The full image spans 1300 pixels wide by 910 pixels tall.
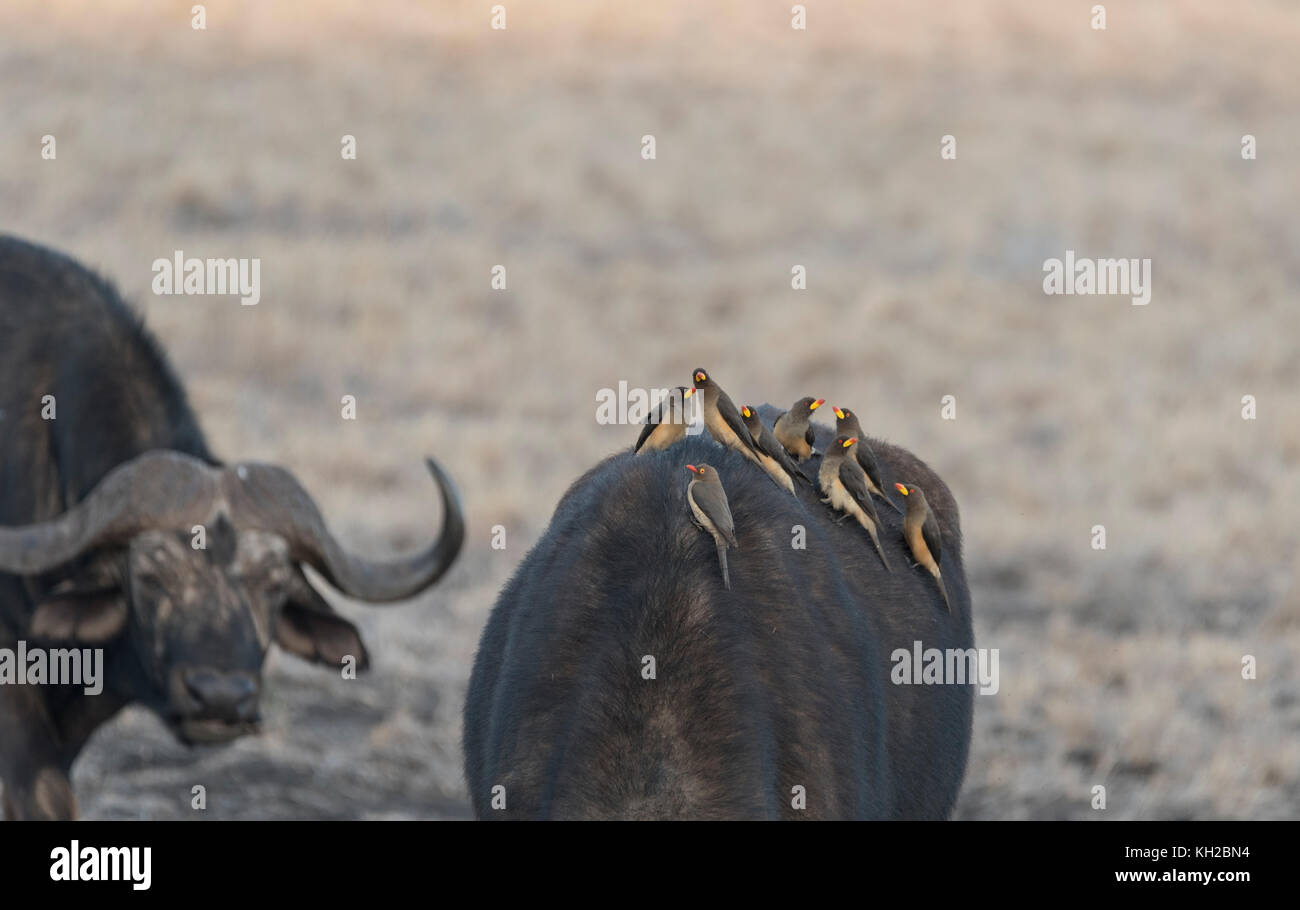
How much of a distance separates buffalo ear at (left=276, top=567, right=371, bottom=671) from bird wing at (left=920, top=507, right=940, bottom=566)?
103 inches

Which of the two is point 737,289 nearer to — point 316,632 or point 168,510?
point 316,632

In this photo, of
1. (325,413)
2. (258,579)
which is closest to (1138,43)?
(325,413)

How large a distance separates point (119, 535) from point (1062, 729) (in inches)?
213

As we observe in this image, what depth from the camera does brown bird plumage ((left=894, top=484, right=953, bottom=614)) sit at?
18.6 ft

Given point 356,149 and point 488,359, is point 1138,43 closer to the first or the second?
point 356,149

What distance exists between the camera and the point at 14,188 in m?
21.5

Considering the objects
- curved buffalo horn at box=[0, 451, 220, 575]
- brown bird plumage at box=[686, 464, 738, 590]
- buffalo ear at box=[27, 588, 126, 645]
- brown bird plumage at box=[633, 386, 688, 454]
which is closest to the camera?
brown bird plumage at box=[686, 464, 738, 590]

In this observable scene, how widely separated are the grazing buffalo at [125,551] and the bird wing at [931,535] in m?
2.30

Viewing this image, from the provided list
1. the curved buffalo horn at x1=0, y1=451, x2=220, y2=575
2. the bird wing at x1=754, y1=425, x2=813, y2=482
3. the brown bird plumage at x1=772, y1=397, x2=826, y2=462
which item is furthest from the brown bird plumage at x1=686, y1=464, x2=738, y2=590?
the curved buffalo horn at x1=0, y1=451, x2=220, y2=575

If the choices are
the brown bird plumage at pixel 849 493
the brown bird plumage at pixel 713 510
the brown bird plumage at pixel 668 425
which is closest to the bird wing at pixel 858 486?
the brown bird plumage at pixel 849 493

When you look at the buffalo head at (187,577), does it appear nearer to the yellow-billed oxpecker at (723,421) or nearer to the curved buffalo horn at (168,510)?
the curved buffalo horn at (168,510)

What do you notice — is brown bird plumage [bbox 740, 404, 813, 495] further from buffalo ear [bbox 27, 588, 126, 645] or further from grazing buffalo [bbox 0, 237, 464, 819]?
buffalo ear [bbox 27, 588, 126, 645]

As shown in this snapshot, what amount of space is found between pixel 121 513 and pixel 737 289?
14.7 m

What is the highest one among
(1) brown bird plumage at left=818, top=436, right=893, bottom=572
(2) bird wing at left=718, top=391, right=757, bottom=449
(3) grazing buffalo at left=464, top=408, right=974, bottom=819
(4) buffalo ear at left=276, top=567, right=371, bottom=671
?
(2) bird wing at left=718, top=391, right=757, bottom=449
